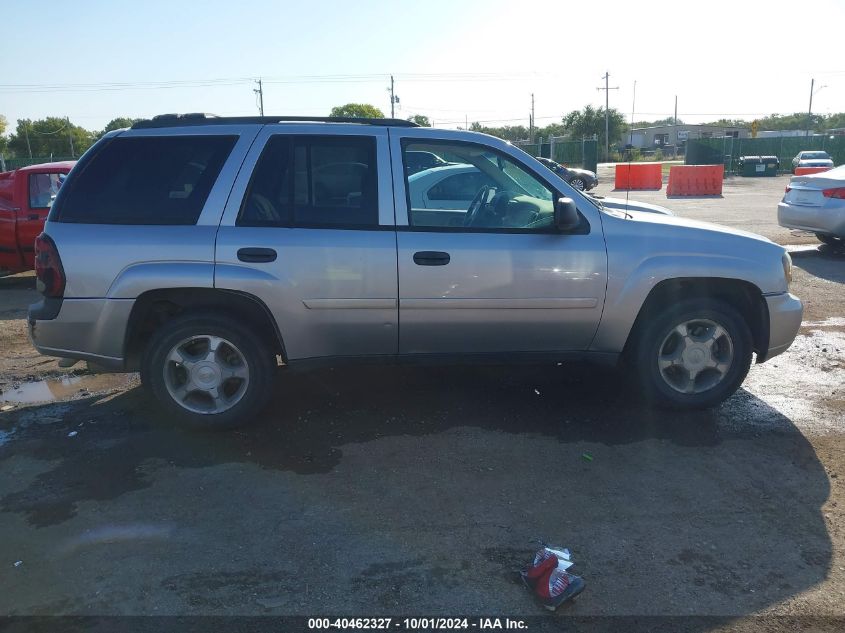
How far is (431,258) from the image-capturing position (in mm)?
4426

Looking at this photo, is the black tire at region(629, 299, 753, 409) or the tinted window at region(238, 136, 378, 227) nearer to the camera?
the tinted window at region(238, 136, 378, 227)

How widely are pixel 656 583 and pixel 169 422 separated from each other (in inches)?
132

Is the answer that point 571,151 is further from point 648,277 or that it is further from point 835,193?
point 648,277

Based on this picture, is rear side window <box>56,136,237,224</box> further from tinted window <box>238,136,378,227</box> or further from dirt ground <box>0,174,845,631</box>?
dirt ground <box>0,174,845,631</box>

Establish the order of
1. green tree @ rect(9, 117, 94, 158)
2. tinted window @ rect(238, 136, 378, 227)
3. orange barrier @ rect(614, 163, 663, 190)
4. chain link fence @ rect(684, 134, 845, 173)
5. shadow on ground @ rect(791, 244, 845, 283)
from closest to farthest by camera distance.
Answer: tinted window @ rect(238, 136, 378, 227) → shadow on ground @ rect(791, 244, 845, 283) → orange barrier @ rect(614, 163, 663, 190) → chain link fence @ rect(684, 134, 845, 173) → green tree @ rect(9, 117, 94, 158)

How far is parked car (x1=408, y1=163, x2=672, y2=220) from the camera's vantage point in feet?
15.2

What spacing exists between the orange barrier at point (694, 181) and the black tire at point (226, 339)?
22352 mm

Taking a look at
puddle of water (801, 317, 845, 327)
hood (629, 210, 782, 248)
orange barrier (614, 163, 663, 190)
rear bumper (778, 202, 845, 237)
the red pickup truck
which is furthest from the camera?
orange barrier (614, 163, 663, 190)

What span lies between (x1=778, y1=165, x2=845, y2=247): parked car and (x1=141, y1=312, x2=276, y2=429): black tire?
9624 millimetres

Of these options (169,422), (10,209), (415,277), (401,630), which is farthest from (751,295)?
(10,209)

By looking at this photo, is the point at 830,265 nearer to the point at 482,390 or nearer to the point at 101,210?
the point at 482,390

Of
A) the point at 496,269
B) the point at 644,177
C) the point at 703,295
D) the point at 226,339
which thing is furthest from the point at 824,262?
the point at 644,177

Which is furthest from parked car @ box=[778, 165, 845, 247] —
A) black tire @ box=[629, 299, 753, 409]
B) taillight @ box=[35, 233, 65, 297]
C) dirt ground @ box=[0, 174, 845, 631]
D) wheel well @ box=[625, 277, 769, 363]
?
taillight @ box=[35, 233, 65, 297]

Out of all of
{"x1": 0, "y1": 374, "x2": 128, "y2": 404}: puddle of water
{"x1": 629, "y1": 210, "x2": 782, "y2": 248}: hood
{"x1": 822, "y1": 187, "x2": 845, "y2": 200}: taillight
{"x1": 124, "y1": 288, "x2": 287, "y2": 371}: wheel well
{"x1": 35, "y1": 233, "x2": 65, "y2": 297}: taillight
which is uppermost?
{"x1": 822, "y1": 187, "x2": 845, "y2": 200}: taillight
